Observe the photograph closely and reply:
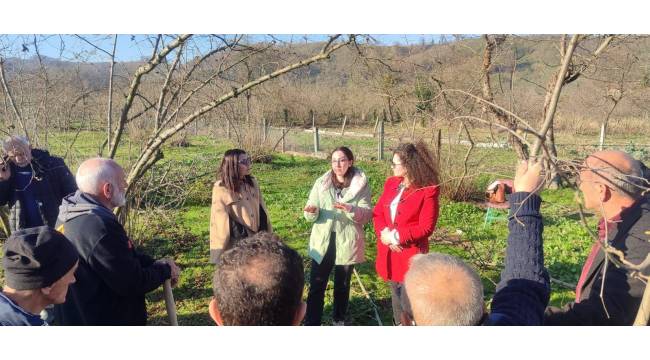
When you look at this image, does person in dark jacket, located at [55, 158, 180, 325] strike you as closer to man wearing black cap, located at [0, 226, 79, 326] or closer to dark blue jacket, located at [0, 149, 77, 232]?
man wearing black cap, located at [0, 226, 79, 326]

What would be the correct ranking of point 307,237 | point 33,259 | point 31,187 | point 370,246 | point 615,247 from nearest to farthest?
point 33,259
point 615,247
point 31,187
point 370,246
point 307,237

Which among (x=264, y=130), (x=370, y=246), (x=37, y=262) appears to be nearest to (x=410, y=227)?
(x=37, y=262)

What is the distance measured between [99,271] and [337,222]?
5.92ft

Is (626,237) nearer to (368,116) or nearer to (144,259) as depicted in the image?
(144,259)

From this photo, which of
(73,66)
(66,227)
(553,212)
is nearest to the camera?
(66,227)

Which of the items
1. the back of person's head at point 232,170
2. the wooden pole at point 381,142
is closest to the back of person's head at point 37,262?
the back of person's head at point 232,170

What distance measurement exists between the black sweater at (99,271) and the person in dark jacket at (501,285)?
1.46 metres

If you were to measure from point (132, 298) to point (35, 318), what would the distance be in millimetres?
585

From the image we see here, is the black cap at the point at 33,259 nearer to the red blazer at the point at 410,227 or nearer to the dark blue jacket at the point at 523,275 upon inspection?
the dark blue jacket at the point at 523,275

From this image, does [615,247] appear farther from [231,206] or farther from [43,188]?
[43,188]

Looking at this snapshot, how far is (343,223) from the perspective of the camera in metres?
3.29

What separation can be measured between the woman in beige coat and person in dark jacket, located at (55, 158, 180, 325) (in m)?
0.93

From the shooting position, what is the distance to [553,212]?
24.0 ft

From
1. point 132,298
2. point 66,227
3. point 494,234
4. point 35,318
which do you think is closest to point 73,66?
point 66,227
